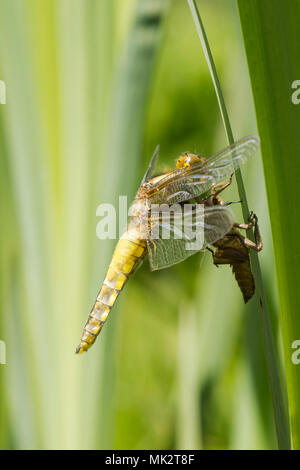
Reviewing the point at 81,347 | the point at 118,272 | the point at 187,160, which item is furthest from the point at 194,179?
the point at 81,347

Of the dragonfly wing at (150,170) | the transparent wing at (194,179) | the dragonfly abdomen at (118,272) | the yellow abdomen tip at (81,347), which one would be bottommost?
the yellow abdomen tip at (81,347)

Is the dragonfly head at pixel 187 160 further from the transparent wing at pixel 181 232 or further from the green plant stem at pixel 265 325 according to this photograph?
the green plant stem at pixel 265 325

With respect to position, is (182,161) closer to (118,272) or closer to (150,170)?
(150,170)

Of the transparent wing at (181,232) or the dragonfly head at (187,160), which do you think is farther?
the dragonfly head at (187,160)

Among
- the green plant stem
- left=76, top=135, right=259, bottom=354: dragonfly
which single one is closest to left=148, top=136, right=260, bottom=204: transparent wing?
left=76, top=135, right=259, bottom=354: dragonfly

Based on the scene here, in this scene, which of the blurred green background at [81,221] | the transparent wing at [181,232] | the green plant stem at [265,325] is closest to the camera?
the green plant stem at [265,325]

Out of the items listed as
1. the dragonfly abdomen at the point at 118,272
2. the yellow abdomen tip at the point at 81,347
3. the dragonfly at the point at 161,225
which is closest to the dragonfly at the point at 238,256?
A: the dragonfly at the point at 161,225

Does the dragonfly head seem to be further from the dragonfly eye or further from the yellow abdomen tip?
the yellow abdomen tip
